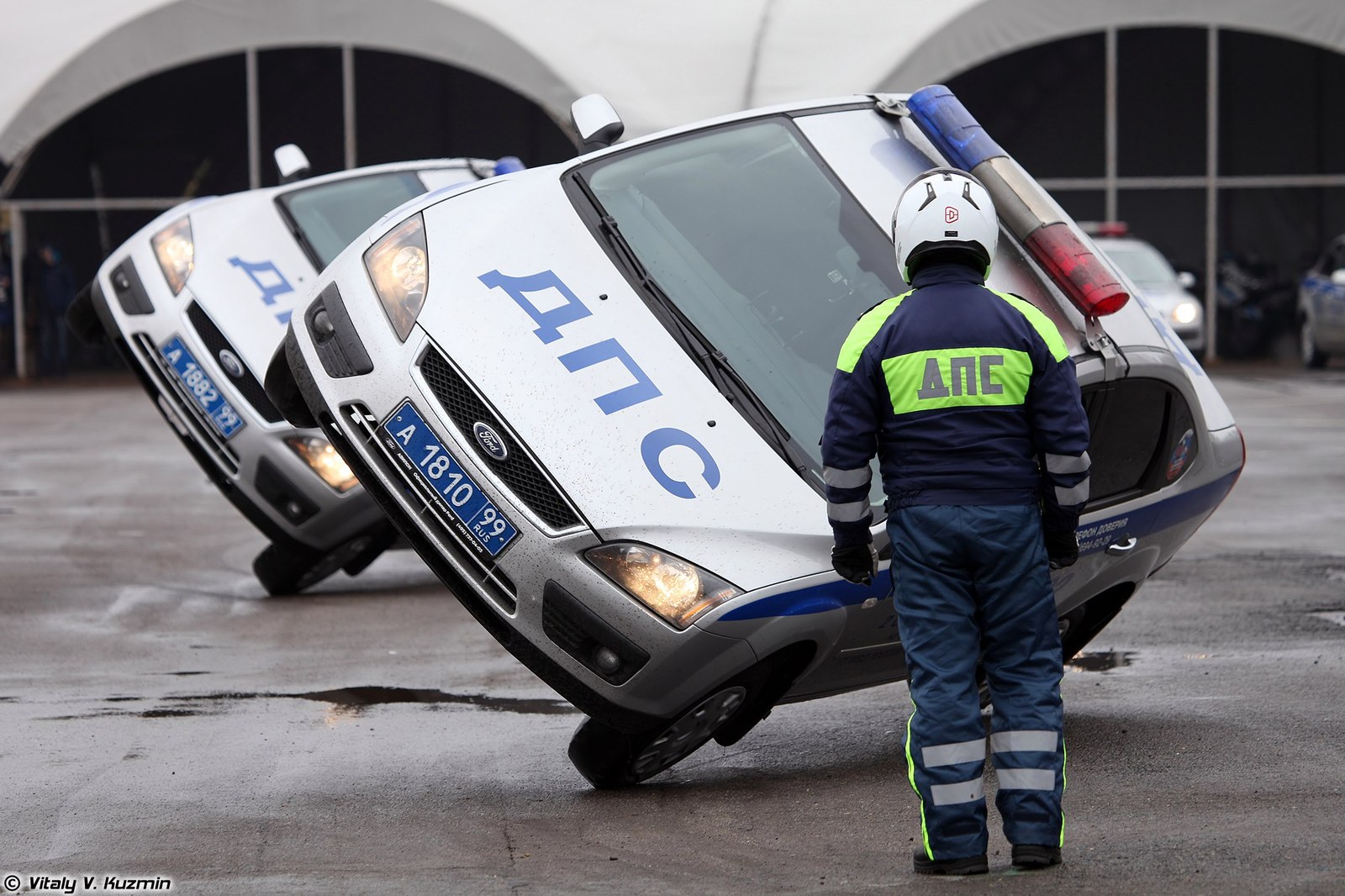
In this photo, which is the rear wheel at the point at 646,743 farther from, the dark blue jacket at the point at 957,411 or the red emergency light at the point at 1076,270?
the red emergency light at the point at 1076,270

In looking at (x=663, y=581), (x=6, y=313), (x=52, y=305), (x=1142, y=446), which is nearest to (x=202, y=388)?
(x=663, y=581)

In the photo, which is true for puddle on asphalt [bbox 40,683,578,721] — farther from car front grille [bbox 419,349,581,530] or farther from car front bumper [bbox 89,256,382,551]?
car front bumper [bbox 89,256,382,551]

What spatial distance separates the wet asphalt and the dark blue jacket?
0.95 m

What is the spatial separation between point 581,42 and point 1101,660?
68.8 ft

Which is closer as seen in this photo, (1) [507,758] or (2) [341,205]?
(1) [507,758]

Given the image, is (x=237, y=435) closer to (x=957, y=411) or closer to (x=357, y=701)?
(x=357, y=701)

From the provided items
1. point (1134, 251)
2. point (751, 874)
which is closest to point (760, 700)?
point (751, 874)

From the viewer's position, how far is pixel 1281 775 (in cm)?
554

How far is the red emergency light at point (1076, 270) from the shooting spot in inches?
223

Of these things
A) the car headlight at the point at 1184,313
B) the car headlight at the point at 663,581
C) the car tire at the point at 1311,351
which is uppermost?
the car headlight at the point at 663,581

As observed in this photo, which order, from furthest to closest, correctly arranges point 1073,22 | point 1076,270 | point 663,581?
1. point 1073,22
2. point 1076,270
3. point 663,581

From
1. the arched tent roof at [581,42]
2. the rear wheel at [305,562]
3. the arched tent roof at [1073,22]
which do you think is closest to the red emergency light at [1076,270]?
the rear wheel at [305,562]

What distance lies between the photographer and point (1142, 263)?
24219mm

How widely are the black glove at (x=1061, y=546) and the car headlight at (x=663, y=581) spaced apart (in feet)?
2.83
